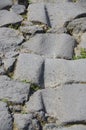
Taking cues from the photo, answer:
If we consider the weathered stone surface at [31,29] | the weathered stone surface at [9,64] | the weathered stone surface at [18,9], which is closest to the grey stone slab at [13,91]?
the weathered stone surface at [9,64]

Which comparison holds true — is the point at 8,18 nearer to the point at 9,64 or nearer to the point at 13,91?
the point at 9,64

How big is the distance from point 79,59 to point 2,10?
3.02 ft

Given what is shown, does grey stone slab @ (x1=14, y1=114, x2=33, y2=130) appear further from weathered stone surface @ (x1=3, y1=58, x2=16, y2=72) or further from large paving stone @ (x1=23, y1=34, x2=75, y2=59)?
large paving stone @ (x1=23, y1=34, x2=75, y2=59)

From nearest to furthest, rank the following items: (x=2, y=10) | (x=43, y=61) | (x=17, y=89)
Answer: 1. (x=17, y=89)
2. (x=43, y=61)
3. (x=2, y=10)

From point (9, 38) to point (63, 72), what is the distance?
0.58 metres

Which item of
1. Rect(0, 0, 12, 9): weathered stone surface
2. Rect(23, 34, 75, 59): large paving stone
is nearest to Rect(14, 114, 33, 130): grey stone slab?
Rect(23, 34, 75, 59): large paving stone

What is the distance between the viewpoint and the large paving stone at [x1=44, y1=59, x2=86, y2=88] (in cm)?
266

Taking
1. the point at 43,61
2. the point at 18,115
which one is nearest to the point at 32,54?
the point at 43,61

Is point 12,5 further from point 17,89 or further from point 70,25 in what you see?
point 17,89

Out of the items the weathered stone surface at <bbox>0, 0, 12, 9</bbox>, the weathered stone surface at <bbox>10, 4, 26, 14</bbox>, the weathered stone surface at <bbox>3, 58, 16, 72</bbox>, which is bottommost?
the weathered stone surface at <bbox>3, 58, 16, 72</bbox>

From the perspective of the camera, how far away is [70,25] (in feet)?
10.5

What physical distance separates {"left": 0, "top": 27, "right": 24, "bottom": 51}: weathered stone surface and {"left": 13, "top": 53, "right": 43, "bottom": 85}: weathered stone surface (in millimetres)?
181

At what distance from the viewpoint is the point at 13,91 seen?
2562 millimetres

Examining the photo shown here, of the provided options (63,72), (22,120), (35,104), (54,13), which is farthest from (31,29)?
(22,120)
